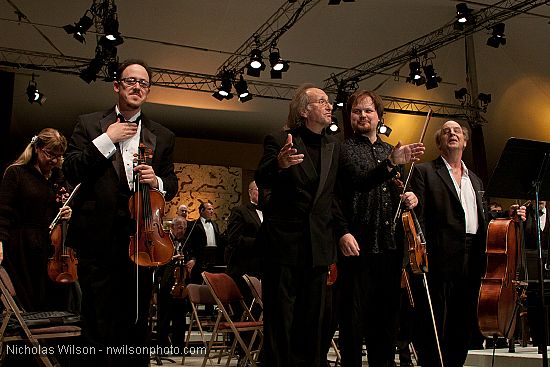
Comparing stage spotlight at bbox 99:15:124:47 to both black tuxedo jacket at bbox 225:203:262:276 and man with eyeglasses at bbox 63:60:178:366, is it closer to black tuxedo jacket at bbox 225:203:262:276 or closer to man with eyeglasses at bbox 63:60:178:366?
black tuxedo jacket at bbox 225:203:262:276

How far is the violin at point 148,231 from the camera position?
2.57 metres

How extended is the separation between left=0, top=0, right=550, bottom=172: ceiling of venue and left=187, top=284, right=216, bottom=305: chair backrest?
5.49m

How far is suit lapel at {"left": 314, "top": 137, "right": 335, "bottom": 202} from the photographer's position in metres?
3.16

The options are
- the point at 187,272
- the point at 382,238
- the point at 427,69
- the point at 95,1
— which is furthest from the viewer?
the point at 427,69

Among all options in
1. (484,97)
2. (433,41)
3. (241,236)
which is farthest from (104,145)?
(484,97)

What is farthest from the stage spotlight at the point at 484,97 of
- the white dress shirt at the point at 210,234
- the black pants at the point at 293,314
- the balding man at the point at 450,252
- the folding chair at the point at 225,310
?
the black pants at the point at 293,314

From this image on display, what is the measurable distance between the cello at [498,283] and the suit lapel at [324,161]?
127 centimetres

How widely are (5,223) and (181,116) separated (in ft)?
31.7

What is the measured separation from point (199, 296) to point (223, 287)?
0.72m

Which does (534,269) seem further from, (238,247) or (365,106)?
(365,106)

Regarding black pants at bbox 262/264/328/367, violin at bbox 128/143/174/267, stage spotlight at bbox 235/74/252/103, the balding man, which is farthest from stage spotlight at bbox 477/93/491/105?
violin at bbox 128/143/174/267

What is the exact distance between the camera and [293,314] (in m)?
3.06

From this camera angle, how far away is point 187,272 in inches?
296

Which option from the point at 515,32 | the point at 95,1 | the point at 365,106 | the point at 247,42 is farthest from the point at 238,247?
the point at 515,32
